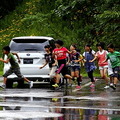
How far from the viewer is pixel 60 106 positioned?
1337 cm

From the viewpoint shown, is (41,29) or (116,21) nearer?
(116,21)

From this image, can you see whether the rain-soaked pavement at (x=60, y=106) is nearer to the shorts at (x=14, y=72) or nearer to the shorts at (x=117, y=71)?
the shorts at (x=117, y=71)

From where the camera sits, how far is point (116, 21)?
26156mm

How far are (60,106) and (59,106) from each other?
22 mm

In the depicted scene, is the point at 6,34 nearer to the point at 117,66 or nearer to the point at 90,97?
the point at 117,66

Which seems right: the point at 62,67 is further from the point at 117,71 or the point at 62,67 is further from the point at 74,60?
the point at 74,60

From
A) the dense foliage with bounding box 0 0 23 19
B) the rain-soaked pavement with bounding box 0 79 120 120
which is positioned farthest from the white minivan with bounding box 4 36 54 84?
the dense foliage with bounding box 0 0 23 19

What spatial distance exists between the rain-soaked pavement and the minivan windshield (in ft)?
10.6

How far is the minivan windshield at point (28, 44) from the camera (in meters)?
20.4

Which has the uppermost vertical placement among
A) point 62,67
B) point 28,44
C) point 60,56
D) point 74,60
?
point 28,44

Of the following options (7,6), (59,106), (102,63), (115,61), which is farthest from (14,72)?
(7,6)

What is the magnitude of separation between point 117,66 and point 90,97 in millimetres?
3788

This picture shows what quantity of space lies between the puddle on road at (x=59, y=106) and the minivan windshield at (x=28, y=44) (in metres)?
3.24

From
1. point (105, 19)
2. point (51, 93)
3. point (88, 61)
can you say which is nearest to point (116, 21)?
point (105, 19)
